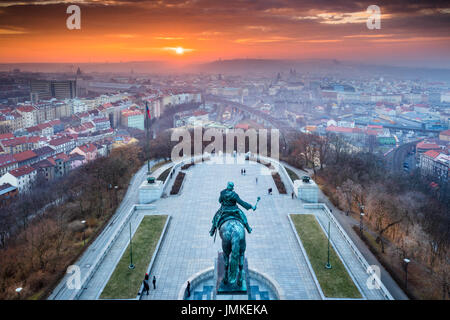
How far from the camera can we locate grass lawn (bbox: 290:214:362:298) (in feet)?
46.0

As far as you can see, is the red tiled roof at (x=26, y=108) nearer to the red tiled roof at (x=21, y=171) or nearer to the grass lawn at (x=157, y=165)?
the red tiled roof at (x=21, y=171)

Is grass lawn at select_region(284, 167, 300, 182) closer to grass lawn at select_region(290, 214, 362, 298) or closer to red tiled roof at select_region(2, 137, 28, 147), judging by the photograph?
grass lawn at select_region(290, 214, 362, 298)

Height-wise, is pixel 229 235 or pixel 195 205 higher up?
pixel 229 235

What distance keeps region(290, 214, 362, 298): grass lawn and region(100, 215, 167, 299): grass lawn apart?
7155 millimetres

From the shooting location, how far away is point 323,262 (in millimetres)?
16094

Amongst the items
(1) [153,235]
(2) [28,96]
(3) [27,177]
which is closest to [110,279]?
(1) [153,235]

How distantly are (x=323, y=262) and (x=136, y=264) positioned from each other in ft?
26.4

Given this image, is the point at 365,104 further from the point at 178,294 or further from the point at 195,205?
the point at 178,294

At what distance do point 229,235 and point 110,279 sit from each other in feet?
Result: 22.6

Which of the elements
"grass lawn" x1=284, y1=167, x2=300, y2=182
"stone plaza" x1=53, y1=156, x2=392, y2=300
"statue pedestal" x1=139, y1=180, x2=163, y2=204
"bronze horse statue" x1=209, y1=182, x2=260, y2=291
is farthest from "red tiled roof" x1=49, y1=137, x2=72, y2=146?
"bronze horse statue" x1=209, y1=182, x2=260, y2=291

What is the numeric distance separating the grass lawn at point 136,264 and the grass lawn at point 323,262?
7155 mm

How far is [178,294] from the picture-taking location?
13.8 metres

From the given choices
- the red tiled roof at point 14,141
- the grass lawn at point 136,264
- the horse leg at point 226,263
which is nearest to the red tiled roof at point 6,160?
the red tiled roof at point 14,141
